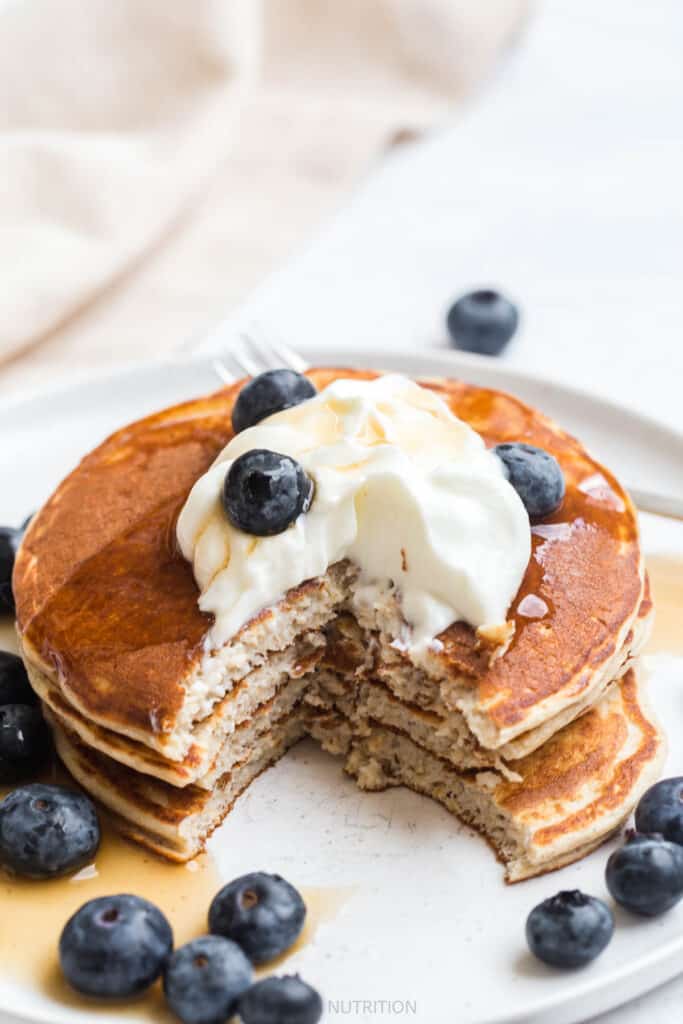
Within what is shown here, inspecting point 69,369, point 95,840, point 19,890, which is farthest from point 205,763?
point 69,369

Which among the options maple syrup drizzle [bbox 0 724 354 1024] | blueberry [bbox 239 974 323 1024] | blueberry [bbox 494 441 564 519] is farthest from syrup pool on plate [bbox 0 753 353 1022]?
blueberry [bbox 494 441 564 519]

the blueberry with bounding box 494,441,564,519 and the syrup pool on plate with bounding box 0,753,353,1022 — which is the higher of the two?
the blueberry with bounding box 494,441,564,519

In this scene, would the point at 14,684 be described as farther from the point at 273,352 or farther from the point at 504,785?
the point at 273,352

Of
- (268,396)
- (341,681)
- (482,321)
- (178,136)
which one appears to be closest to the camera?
(341,681)

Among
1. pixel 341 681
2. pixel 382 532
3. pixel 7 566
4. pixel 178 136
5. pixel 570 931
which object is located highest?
pixel 178 136

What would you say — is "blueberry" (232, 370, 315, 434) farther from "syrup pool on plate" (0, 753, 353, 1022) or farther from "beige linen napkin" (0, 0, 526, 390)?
"beige linen napkin" (0, 0, 526, 390)

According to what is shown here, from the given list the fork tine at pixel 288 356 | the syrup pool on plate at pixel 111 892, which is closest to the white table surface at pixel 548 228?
the fork tine at pixel 288 356

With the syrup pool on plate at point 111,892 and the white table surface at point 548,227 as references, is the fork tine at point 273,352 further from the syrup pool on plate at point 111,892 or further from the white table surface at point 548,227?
the syrup pool on plate at point 111,892

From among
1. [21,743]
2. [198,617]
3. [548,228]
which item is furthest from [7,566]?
[548,228]
